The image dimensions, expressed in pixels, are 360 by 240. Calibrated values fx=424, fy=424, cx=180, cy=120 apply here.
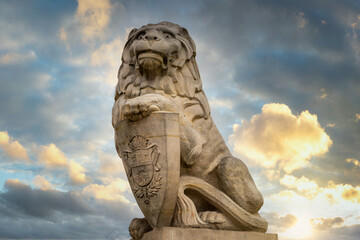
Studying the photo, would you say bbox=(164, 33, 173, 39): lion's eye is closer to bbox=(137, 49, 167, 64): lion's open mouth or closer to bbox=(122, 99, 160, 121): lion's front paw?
bbox=(137, 49, 167, 64): lion's open mouth

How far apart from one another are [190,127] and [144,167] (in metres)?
0.95

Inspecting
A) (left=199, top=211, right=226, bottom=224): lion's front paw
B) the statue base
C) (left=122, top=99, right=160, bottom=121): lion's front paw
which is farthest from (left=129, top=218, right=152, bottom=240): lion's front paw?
(left=122, top=99, right=160, bottom=121): lion's front paw

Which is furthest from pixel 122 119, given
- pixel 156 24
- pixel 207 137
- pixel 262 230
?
pixel 262 230

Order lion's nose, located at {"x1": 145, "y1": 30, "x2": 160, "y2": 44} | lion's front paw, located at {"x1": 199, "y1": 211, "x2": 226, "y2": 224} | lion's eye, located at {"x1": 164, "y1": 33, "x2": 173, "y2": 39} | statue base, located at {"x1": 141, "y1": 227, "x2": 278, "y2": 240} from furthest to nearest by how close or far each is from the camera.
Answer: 1. lion's eye, located at {"x1": 164, "y1": 33, "x2": 173, "y2": 39}
2. lion's nose, located at {"x1": 145, "y1": 30, "x2": 160, "y2": 44}
3. lion's front paw, located at {"x1": 199, "y1": 211, "x2": 226, "y2": 224}
4. statue base, located at {"x1": 141, "y1": 227, "x2": 278, "y2": 240}

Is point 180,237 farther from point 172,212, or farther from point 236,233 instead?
point 236,233

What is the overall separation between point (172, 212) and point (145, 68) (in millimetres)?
2103

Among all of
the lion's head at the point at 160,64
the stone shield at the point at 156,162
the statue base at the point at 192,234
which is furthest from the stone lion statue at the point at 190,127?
the stone shield at the point at 156,162

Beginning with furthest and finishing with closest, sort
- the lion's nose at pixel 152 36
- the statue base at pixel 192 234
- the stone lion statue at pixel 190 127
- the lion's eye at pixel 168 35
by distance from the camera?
1. the lion's eye at pixel 168 35
2. the lion's nose at pixel 152 36
3. the stone lion statue at pixel 190 127
4. the statue base at pixel 192 234

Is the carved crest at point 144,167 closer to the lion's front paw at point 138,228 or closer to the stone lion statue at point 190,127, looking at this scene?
the stone lion statue at point 190,127

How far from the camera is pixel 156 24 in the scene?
263 inches

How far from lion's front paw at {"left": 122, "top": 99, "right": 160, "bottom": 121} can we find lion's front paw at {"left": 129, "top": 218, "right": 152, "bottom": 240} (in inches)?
62.6

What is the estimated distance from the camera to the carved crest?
5582 mm

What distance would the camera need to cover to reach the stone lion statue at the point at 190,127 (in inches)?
236

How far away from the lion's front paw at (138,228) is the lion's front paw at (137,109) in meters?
1.59
